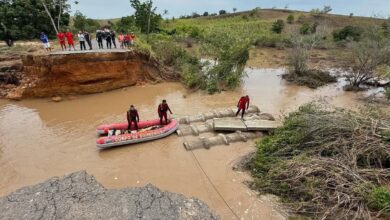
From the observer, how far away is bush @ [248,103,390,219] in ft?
22.0

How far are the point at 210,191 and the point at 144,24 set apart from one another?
26.4 metres

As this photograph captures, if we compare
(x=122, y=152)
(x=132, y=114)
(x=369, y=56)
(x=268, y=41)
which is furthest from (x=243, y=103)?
(x=268, y=41)

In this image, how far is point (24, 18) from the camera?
25.4 m

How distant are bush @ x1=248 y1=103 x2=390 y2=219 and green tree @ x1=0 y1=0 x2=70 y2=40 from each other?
24.6 meters

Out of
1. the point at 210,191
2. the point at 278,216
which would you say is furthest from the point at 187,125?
the point at 278,216

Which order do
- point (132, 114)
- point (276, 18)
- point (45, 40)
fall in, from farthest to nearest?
point (276, 18), point (45, 40), point (132, 114)

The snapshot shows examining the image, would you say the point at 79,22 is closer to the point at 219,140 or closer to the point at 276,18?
the point at 219,140

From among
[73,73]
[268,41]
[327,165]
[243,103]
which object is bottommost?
[327,165]

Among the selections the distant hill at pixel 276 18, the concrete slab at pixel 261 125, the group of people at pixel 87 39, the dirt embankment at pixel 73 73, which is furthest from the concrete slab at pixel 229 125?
the distant hill at pixel 276 18

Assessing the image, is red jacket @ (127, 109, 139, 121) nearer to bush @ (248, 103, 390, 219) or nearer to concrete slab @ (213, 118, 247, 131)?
concrete slab @ (213, 118, 247, 131)

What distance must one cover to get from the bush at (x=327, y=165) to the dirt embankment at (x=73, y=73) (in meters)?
12.2

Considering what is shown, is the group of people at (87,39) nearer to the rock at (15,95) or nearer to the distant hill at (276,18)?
the rock at (15,95)

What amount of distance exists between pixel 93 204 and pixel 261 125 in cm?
769

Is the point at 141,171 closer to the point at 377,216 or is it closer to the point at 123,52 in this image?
the point at 377,216
